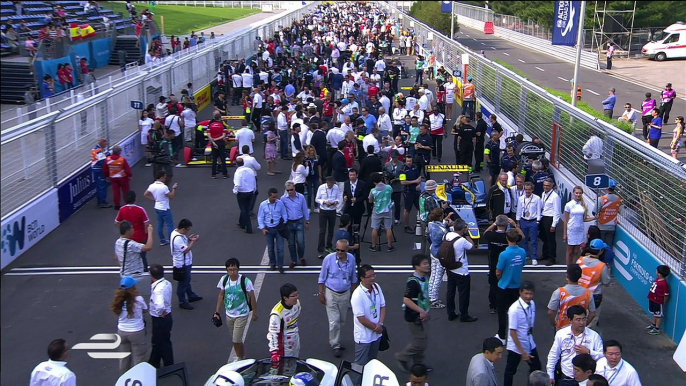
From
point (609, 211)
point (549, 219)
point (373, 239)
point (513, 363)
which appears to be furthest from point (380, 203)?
point (513, 363)

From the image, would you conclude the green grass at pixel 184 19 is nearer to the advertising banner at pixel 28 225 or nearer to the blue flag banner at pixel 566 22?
the blue flag banner at pixel 566 22

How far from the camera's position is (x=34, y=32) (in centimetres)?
3472

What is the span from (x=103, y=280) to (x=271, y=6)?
104 m

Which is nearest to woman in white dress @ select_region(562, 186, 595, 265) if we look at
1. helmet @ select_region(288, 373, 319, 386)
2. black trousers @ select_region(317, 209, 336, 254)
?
black trousers @ select_region(317, 209, 336, 254)

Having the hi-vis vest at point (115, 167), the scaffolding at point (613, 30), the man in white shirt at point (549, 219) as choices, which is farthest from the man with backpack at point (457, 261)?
the scaffolding at point (613, 30)

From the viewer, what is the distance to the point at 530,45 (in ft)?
218

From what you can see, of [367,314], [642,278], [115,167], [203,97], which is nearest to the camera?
[367,314]

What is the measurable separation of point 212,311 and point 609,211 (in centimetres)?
696

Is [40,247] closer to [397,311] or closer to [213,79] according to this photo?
[397,311]

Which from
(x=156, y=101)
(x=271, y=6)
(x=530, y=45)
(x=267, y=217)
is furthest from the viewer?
(x=271, y=6)

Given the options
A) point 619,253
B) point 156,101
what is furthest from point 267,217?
point 156,101

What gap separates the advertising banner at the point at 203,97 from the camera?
2803 centimetres

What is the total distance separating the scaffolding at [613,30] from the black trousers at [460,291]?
40.0 meters

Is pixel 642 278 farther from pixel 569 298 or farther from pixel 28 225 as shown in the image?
pixel 28 225
